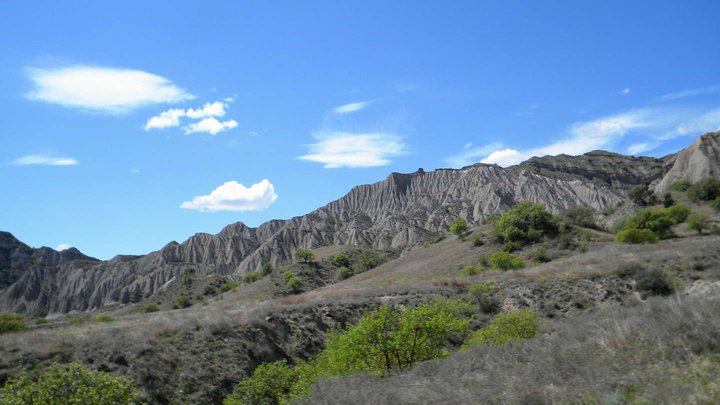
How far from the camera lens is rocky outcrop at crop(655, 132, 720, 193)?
88.9 meters

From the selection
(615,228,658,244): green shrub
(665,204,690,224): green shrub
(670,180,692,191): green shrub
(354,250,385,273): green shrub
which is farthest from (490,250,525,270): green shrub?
(670,180,692,191): green shrub

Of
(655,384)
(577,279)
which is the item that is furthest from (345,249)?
(655,384)

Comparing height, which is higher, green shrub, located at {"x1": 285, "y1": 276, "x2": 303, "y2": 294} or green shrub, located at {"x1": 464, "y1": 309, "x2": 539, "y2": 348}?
green shrub, located at {"x1": 285, "y1": 276, "x2": 303, "y2": 294}

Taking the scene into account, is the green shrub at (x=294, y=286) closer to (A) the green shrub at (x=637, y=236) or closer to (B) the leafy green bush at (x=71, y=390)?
(A) the green shrub at (x=637, y=236)

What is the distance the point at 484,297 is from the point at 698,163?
3145 inches

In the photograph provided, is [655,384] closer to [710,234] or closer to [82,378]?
[82,378]

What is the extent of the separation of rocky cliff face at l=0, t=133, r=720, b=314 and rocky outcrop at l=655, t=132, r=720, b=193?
25 centimetres

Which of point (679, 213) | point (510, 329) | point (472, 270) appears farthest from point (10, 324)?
point (679, 213)

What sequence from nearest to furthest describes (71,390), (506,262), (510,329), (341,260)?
(71,390) → (510,329) → (506,262) → (341,260)

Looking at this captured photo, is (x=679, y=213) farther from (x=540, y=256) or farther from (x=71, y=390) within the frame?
(x=71, y=390)

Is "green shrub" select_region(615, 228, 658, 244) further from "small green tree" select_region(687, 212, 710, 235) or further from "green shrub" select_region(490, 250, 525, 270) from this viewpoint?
"green shrub" select_region(490, 250, 525, 270)

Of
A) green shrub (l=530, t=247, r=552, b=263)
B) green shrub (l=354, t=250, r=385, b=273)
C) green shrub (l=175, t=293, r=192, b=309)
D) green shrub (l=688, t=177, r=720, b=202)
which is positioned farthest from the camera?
green shrub (l=354, t=250, r=385, b=273)

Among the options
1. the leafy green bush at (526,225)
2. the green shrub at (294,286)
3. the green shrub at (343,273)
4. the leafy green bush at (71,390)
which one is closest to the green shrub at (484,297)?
the leafy green bush at (71,390)

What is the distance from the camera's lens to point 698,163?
91.4 meters
